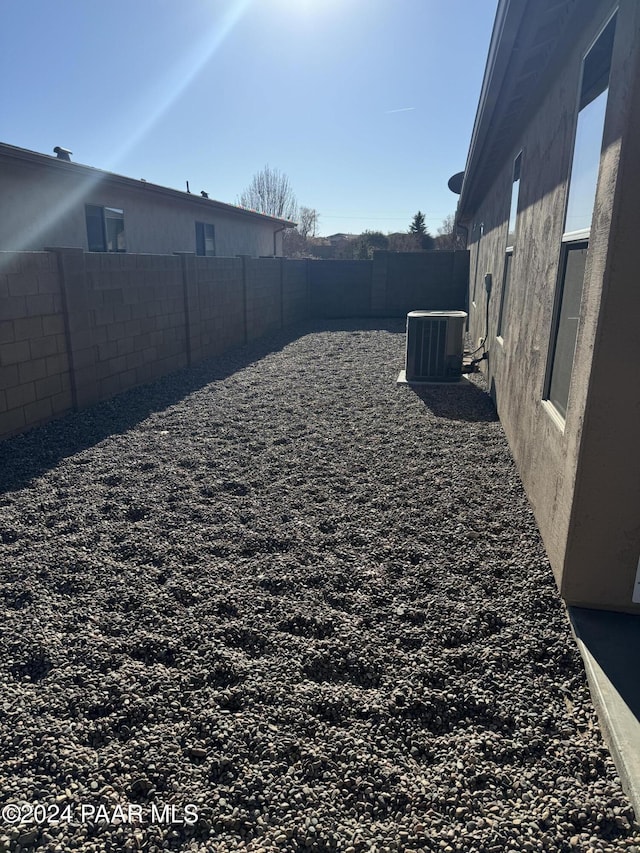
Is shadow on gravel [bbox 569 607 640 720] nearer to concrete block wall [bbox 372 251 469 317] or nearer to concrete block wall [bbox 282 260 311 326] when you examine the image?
concrete block wall [bbox 282 260 311 326]

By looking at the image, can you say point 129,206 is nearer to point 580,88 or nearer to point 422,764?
point 580,88

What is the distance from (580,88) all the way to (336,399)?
4661 mm

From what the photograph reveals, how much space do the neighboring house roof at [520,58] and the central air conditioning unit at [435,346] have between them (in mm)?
2343

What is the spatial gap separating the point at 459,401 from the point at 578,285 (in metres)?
4.31

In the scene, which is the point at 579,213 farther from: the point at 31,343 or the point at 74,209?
the point at 74,209

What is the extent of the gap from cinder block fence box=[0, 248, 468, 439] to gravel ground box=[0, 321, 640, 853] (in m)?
1.20

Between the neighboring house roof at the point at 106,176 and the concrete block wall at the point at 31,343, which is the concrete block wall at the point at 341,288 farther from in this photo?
the concrete block wall at the point at 31,343

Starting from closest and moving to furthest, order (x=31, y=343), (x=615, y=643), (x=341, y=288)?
(x=615, y=643) → (x=31, y=343) → (x=341, y=288)

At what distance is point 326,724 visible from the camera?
2295mm

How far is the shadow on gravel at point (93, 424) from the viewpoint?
5.06 metres

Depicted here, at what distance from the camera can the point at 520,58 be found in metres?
4.45

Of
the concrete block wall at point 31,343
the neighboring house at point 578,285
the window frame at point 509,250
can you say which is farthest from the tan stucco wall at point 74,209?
the neighboring house at point 578,285

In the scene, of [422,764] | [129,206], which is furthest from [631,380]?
[129,206]

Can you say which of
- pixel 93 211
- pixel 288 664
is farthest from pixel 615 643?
pixel 93 211
